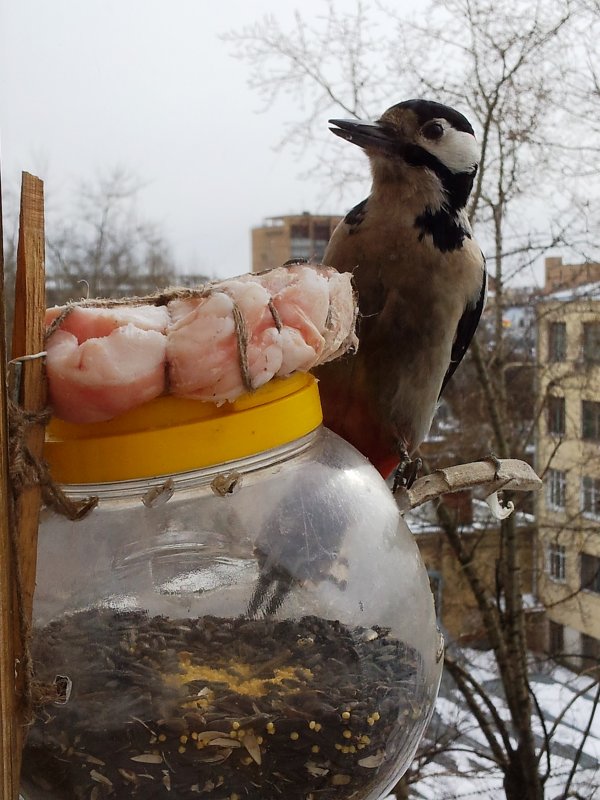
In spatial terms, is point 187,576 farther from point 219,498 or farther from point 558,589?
point 558,589

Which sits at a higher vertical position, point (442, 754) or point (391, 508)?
point (391, 508)

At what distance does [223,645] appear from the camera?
46cm

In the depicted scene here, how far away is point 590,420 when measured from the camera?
313cm

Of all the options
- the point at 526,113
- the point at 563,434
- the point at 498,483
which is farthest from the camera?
the point at 563,434

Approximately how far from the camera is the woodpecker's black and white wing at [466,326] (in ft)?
3.45

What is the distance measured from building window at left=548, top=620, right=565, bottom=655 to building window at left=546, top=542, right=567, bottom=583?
25cm

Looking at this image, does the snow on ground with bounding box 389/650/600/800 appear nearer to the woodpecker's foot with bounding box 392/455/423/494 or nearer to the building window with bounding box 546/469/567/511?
the building window with bounding box 546/469/567/511

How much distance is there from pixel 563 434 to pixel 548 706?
1227 millimetres

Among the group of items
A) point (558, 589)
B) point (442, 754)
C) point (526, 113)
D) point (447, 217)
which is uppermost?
point (526, 113)

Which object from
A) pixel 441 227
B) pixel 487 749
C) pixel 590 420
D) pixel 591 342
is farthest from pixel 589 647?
pixel 441 227

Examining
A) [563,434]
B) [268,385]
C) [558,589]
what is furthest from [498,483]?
[558,589]

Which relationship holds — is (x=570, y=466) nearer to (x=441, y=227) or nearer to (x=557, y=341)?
(x=557, y=341)

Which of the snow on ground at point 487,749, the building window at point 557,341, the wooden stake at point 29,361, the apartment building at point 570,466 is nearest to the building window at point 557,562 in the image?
the apartment building at point 570,466

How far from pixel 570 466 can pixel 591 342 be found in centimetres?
54
